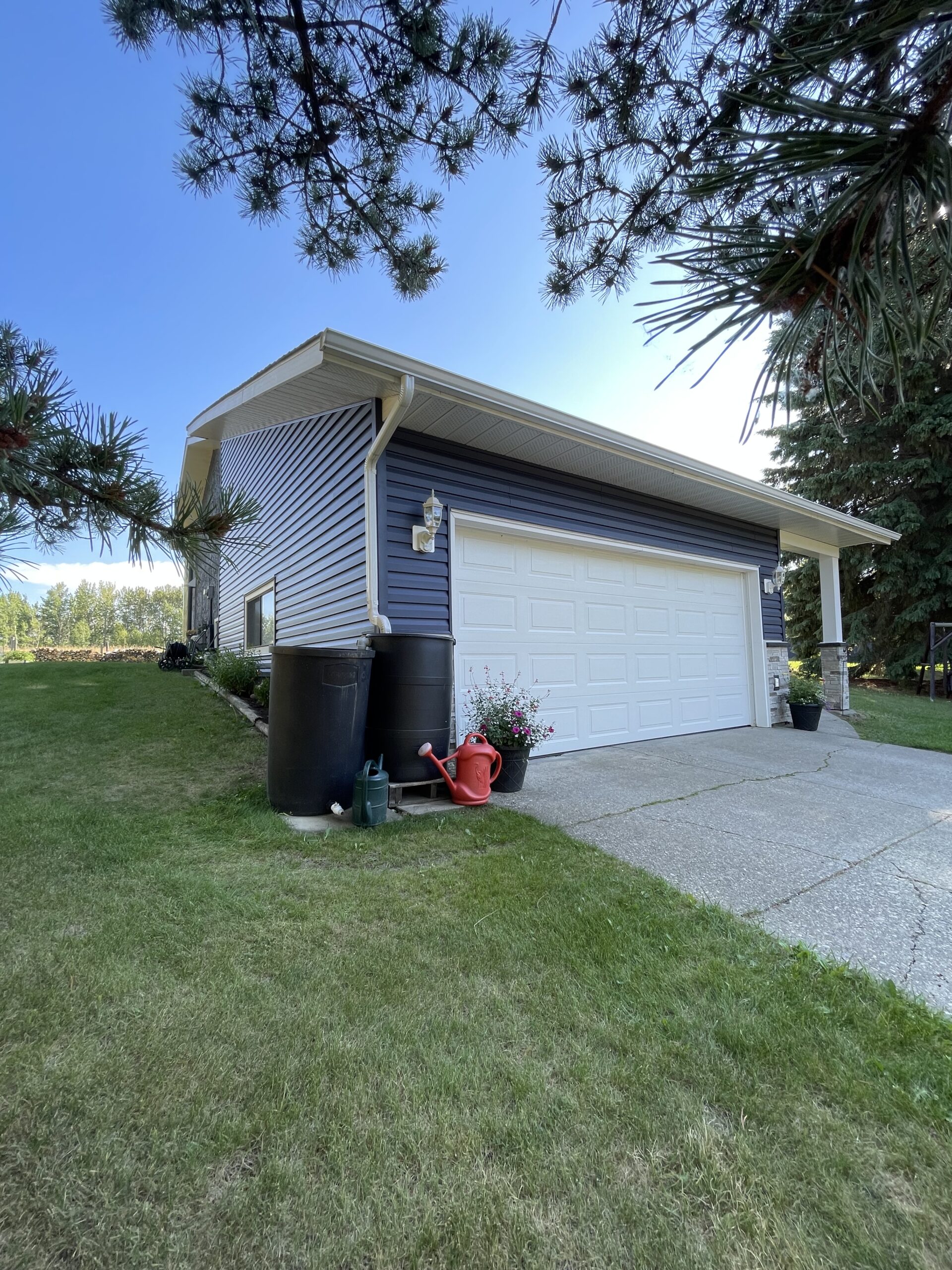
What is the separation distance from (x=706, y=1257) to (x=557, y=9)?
351 centimetres

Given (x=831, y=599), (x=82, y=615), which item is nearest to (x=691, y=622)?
(x=831, y=599)

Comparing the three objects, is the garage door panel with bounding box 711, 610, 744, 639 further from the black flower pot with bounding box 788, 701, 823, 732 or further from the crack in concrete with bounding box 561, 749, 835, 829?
the crack in concrete with bounding box 561, 749, 835, 829

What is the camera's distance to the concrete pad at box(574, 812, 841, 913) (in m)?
A: 2.40

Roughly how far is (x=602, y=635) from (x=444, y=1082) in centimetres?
465

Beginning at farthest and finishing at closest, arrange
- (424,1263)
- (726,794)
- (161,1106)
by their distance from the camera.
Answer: (726,794) < (161,1106) < (424,1263)

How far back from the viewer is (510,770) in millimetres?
3988

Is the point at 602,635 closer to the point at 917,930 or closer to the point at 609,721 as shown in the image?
the point at 609,721

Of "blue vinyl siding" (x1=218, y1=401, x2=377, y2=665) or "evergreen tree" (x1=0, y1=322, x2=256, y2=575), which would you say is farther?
"blue vinyl siding" (x1=218, y1=401, x2=377, y2=665)

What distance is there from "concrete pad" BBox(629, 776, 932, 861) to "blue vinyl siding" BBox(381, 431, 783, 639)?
2320mm

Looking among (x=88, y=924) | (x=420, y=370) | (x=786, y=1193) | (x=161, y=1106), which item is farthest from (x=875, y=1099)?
(x=420, y=370)

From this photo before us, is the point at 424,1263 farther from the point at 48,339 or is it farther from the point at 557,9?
the point at 557,9

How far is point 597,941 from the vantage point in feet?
6.40

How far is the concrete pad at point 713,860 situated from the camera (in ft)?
7.87

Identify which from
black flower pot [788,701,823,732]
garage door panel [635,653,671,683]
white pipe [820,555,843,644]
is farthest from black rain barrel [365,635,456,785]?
white pipe [820,555,843,644]
